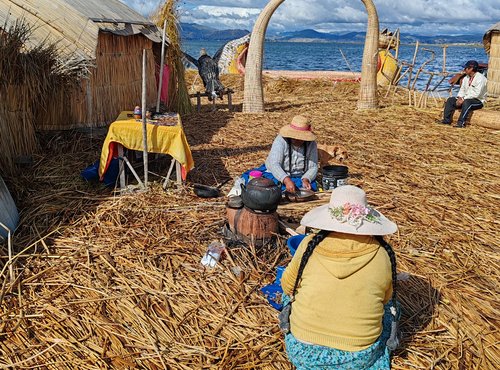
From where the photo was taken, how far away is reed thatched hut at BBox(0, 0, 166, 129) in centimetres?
684

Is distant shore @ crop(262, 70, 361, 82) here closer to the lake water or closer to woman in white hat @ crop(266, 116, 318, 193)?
the lake water

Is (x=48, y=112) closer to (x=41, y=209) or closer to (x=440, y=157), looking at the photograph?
(x=41, y=209)

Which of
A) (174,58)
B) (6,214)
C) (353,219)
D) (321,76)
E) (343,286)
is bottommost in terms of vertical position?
(321,76)

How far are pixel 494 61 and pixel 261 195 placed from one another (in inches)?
492

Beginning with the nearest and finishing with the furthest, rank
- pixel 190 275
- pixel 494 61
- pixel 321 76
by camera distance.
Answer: pixel 190 275
pixel 494 61
pixel 321 76

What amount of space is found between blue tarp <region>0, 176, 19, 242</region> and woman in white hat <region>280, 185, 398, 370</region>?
8.57 feet

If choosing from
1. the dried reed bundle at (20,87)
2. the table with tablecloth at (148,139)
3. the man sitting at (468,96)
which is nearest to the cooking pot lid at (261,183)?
the table with tablecloth at (148,139)

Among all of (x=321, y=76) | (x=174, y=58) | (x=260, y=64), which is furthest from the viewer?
(x=321, y=76)

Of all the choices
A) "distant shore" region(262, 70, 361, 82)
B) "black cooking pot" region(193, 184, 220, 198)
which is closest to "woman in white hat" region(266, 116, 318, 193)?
"black cooking pot" region(193, 184, 220, 198)

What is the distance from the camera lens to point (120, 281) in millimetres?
3545

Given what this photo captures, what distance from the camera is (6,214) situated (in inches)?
163

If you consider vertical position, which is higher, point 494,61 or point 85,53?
point 85,53

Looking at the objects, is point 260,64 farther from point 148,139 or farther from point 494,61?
point 494,61

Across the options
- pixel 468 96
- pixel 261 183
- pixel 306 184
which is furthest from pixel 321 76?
pixel 261 183
